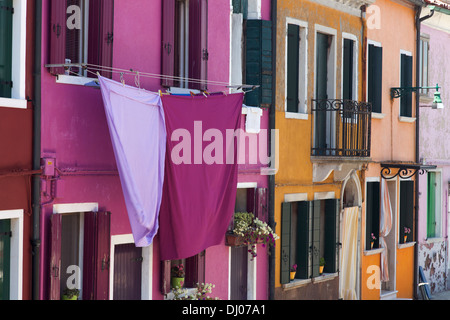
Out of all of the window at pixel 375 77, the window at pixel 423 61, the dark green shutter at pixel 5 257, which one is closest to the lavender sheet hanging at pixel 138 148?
the dark green shutter at pixel 5 257

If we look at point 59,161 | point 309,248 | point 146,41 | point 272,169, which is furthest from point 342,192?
point 59,161

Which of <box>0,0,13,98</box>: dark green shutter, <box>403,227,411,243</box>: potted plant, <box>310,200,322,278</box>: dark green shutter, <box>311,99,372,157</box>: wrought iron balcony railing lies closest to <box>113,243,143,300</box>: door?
<box>0,0,13,98</box>: dark green shutter

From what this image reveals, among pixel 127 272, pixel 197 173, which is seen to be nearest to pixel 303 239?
pixel 197 173

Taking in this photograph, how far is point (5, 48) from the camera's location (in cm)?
1017

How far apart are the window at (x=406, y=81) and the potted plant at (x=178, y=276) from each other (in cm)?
960

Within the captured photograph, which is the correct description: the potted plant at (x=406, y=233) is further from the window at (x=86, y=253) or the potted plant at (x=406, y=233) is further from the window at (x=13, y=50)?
the window at (x=13, y=50)

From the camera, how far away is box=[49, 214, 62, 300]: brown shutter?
10516mm

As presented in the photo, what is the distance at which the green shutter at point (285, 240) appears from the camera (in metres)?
15.5

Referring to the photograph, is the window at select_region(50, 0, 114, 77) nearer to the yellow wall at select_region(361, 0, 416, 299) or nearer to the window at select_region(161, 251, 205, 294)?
the window at select_region(161, 251, 205, 294)

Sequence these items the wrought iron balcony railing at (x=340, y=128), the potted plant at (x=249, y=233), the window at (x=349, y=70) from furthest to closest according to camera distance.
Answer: the window at (x=349, y=70) < the wrought iron balcony railing at (x=340, y=128) < the potted plant at (x=249, y=233)

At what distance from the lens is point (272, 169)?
15234 millimetres

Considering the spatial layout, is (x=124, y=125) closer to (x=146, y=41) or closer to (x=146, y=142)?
(x=146, y=142)

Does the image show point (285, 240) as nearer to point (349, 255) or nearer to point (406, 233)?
point (349, 255)

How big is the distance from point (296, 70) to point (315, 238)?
11.1 feet
